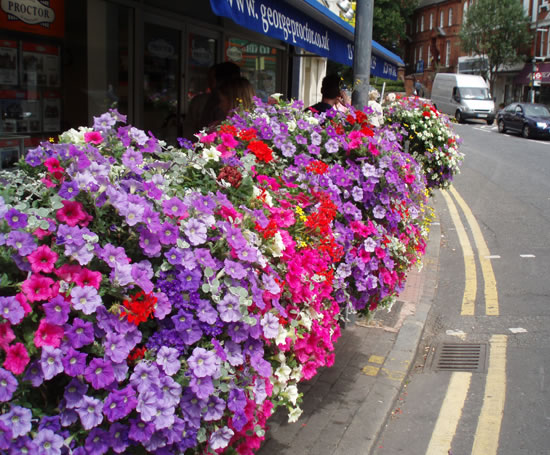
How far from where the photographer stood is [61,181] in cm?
229

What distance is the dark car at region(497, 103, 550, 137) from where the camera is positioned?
2756 centimetres

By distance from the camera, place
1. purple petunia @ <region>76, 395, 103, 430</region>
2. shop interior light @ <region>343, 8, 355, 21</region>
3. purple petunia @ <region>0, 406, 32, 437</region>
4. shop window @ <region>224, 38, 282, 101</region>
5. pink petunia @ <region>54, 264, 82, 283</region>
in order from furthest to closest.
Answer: shop interior light @ <region>343, 8, 355, 21</region> < shop window @ <region>224, 38, 282, 101</region> < pink petunia @ <region>54, 264, 82, 283</region> < purple petunia @ <region>76, 395, 103, 430</region> < purple petunia @ <region>0, 406, 32, 437</region>

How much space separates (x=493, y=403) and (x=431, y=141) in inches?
218

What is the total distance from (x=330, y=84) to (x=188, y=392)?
15.1 ft

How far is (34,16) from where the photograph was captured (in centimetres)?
570

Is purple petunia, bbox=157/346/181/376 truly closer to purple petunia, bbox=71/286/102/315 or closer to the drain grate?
purple petunia, bbox=71/286/102/315

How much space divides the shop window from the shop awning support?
441cm

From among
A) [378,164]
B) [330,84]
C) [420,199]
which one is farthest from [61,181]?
[330,84]

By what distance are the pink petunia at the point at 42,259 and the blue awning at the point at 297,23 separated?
2.44 meters

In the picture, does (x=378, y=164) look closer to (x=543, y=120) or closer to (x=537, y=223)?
(x=537, y=223)

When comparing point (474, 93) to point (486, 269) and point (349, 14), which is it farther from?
point (486, 269)

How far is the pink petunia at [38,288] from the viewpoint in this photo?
1864 millimetres

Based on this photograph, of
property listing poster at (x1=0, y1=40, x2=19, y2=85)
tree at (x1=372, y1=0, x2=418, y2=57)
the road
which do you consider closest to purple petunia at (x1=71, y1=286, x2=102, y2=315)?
the road

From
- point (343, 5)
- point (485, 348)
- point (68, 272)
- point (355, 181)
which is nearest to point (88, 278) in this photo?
point (68, 272)
